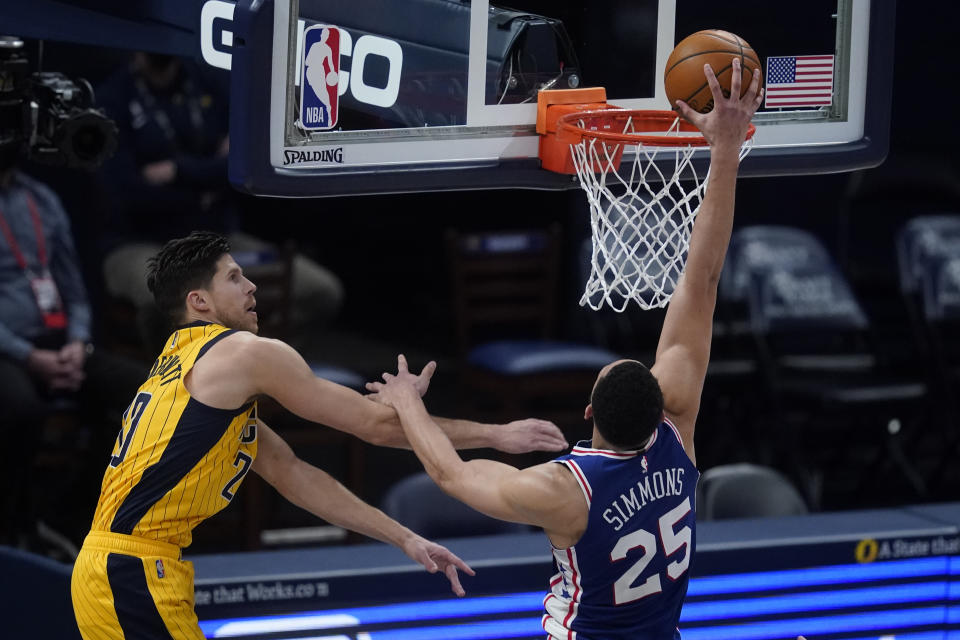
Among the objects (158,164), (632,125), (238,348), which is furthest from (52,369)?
(632,125)

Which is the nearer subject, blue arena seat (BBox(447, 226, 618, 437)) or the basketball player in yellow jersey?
the basketball player in yellow jersey

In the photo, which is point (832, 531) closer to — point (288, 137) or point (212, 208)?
point (288, 137)

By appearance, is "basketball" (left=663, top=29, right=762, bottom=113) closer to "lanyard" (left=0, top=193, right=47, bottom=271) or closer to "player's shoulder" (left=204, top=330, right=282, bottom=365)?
"player's shoulder" (left=204, top=330, right=282, bottom=365)

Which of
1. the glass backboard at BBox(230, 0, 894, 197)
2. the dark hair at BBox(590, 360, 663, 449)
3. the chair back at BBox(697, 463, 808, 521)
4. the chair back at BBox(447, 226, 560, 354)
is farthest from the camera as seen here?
the chair back at BBox(447, 226, 560, 354)

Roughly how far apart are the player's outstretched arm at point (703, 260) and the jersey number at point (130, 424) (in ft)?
4.72

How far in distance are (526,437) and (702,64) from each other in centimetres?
118

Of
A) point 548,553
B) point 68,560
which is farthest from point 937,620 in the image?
point 68,560

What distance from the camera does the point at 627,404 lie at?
3826 millimetres

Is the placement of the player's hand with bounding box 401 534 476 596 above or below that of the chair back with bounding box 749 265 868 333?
below

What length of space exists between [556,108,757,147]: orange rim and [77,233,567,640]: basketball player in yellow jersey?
0.88 metres

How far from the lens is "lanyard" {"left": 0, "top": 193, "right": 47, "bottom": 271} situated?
6.74 metres

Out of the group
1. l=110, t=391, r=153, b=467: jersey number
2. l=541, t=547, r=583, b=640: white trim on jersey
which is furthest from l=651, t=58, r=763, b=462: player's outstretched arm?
l=110, t=391, r=153, b=467: jersey number

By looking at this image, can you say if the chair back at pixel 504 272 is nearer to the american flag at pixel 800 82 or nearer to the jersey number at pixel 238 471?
the american flag at pixel 800 82

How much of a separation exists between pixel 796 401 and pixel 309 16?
172 inches
